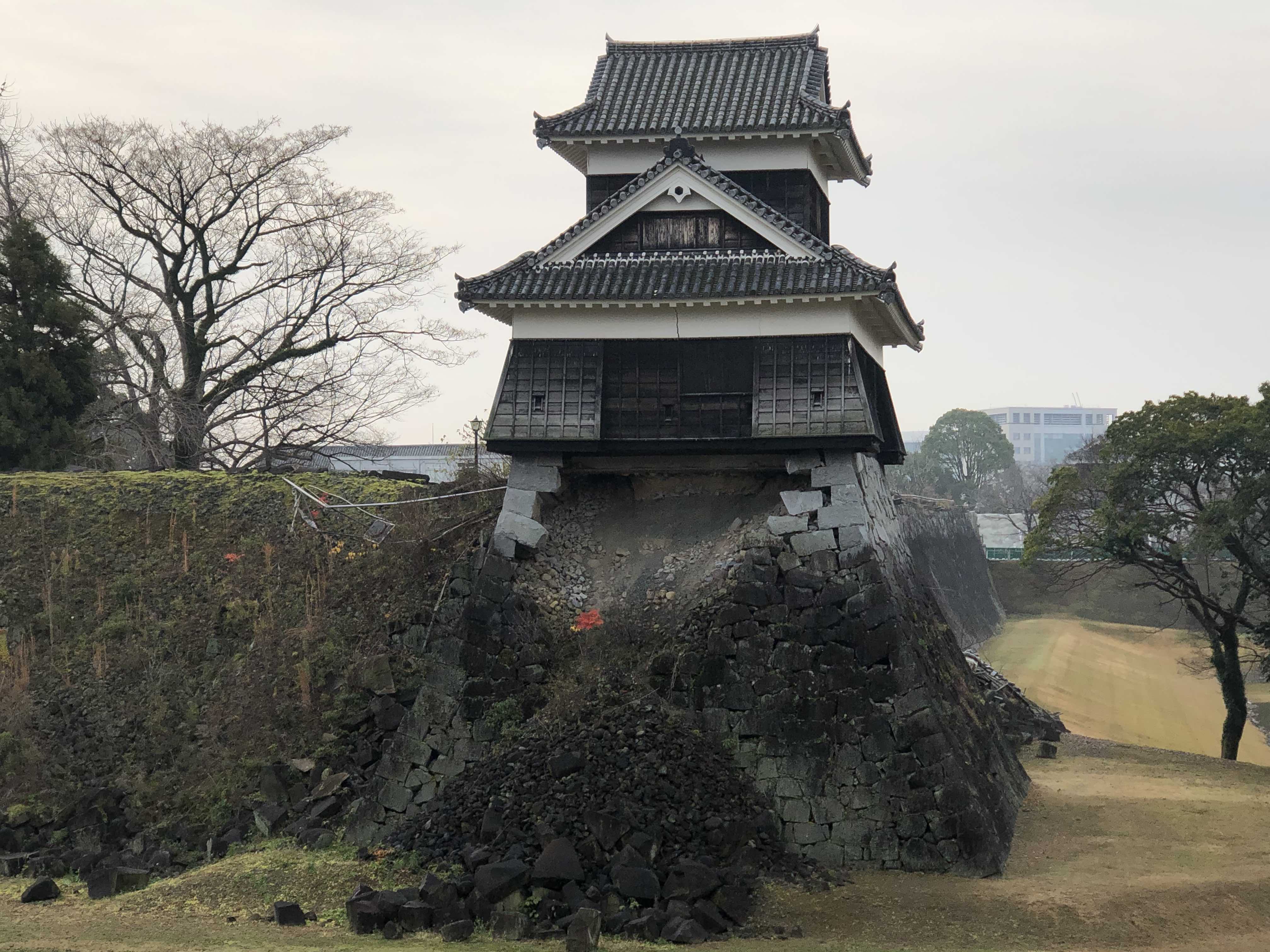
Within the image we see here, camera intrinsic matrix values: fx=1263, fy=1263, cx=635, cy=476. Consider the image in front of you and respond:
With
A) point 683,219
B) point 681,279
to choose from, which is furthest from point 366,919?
point 683,219

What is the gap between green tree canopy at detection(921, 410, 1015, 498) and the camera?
313 feet

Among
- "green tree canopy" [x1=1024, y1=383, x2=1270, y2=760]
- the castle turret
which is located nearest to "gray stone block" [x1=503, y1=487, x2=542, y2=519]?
the castle turret

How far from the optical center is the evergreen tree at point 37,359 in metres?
29.1

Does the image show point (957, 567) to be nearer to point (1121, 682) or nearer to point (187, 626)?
point (1121, 682)

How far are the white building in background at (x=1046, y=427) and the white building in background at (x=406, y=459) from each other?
14552 cm

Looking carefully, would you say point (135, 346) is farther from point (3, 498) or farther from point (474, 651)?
point (474, 651)

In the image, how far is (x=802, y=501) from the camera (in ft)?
66.9

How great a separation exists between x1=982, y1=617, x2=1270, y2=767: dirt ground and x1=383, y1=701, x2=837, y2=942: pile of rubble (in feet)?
74.5

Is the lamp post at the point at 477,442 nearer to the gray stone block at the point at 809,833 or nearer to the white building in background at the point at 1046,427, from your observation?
the gray stone block at the point at 809,833

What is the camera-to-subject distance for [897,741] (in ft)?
60.0

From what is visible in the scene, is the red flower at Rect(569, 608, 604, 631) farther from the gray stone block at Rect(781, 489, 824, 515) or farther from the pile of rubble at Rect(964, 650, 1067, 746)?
the pile of rubble at Rect(964, 650, 1067, 746)

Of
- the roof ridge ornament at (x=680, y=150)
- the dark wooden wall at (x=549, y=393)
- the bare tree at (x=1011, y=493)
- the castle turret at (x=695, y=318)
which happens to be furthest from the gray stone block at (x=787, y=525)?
the bare tree at (x=1011, y=493)

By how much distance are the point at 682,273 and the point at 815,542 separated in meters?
5.03

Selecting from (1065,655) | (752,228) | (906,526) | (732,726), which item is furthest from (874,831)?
(1065,655)
